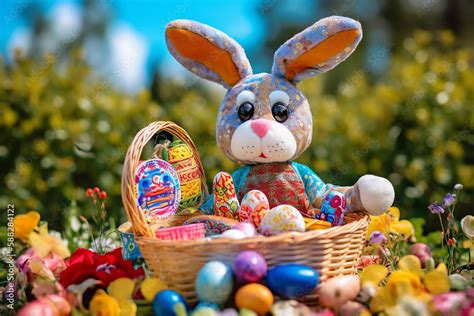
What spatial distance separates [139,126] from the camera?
391 centimetres

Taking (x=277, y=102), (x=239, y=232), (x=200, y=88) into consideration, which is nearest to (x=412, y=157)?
(x=277, y=102)

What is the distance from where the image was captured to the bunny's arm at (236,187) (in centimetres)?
217

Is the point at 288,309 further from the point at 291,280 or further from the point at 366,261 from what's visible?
the point at 366,261

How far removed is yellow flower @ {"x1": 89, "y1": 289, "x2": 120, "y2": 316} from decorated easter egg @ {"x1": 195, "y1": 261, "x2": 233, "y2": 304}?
0.23m

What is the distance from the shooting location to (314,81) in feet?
15.9

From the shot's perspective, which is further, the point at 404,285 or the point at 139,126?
the point at 139,126

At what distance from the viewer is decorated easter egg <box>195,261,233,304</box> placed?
152cm

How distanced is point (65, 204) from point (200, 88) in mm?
4297

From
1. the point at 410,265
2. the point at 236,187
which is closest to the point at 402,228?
the point at 410,265

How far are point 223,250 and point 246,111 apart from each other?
72 centimetres

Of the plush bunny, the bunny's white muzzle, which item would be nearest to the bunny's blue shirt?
the plush bunny

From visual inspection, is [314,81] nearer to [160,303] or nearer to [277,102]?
[277,102]

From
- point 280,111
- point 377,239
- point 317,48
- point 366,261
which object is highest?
point 317,48

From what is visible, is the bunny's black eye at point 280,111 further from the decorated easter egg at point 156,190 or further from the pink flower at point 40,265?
the pink flower at point 40,265
